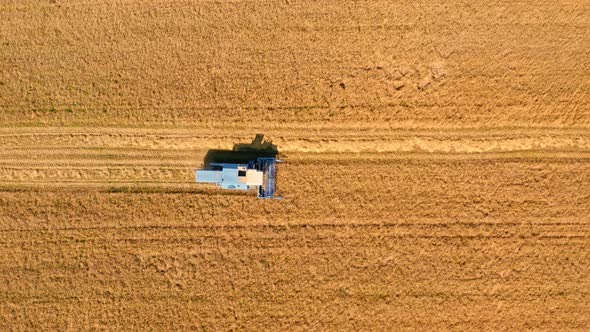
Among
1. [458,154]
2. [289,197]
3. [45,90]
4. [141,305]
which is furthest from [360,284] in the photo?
[45,90]

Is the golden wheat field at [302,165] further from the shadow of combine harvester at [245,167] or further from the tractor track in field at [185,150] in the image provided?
the shadow of combine harvester at [245,167]

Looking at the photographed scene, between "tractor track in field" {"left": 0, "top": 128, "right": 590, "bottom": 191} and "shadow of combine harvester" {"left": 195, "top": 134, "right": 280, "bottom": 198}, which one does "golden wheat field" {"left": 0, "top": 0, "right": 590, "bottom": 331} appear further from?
"shadow of combine harvester" {"left": 195, "top": 134, "right": 280, "bottom": 198}

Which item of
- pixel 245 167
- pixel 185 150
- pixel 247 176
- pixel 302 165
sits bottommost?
pixel 247 176

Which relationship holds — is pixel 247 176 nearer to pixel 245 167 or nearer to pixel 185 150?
pixel 245 167

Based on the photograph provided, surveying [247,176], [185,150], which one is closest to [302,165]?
[247,176]

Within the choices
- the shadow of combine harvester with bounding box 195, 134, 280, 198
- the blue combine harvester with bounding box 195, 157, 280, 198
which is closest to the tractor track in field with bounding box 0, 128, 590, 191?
the shadow of combine harvester with bounding box 195, 134, 280, 198

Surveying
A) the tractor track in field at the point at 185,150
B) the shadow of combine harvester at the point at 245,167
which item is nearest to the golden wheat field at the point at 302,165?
the tractor track in field at the point at 185,150
